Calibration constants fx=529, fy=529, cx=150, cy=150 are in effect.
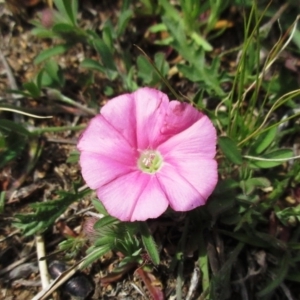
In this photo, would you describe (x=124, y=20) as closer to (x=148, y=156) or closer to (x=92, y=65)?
(x=92, y=65)

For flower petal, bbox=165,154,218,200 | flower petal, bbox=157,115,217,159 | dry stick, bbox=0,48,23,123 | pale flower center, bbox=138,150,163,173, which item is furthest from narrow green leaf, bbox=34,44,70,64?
flower petal, bbox=165,154,218,200

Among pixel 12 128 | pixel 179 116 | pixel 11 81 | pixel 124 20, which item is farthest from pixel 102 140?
pixel 11 81

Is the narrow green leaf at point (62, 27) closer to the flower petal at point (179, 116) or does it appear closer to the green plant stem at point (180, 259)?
the flower petal at point (179, 116)

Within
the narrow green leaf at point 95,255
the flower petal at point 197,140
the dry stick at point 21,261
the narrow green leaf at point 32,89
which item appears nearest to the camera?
the flower petal at point 197,140

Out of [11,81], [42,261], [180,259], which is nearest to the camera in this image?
[180,259]

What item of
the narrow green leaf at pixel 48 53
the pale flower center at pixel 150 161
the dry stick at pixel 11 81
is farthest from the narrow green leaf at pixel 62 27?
the pale flower center at pixel 150 161

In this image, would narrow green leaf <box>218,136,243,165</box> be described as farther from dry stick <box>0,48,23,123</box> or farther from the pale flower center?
dry stick <box>0,48,23,123</box>

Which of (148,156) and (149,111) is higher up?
(149,111)
